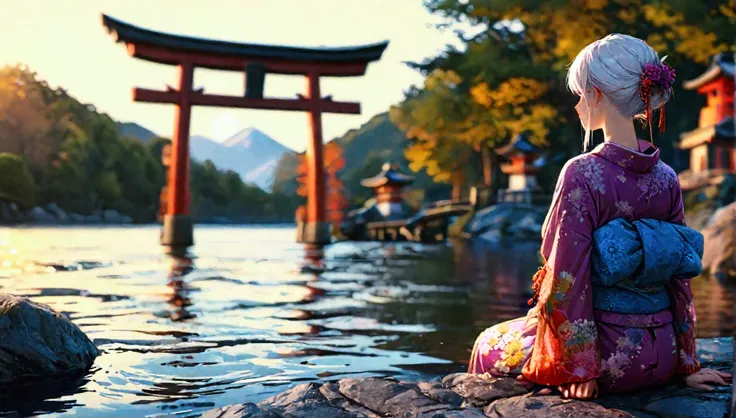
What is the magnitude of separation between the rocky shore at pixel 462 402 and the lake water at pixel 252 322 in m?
0.60

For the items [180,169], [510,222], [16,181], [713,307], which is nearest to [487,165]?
[510,222]

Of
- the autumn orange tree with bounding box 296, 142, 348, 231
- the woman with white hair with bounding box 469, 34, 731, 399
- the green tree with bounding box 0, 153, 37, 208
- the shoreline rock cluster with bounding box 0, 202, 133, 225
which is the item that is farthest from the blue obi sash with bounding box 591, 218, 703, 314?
the shoreline rock cluster with bounding box 0, 202, 133, 225

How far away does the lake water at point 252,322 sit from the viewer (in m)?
3.82

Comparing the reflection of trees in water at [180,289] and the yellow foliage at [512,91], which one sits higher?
Answer: the yellow foliage at [512,91]

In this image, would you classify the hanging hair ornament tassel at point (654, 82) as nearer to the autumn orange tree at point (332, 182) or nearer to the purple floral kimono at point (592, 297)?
the purple floral kimono at point (592, 297)

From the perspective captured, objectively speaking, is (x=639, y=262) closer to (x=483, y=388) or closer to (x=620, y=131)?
(x=620, y=131)

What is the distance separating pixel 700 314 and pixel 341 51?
13784 mm

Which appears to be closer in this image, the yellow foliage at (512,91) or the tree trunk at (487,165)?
the yellow foliage at (512,91)

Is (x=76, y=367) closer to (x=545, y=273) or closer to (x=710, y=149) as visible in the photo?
(x=545, y=273)

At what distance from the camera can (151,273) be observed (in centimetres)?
1115

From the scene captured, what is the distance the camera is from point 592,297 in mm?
2561

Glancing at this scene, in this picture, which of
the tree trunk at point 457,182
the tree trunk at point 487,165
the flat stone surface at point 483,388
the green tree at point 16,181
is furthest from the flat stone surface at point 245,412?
the green tree at point 16,181

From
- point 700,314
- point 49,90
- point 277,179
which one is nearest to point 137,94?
point 700,314

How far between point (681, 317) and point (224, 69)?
17.5 metres
